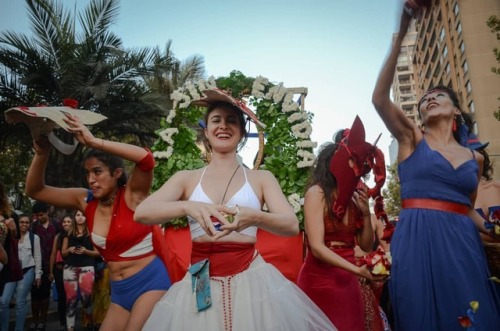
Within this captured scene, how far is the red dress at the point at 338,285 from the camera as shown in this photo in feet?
8.29

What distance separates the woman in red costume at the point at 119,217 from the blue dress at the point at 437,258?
167cm

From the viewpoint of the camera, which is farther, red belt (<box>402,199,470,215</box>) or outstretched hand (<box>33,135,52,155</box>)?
outstretched hand (<box>33,135,52,155</box>)

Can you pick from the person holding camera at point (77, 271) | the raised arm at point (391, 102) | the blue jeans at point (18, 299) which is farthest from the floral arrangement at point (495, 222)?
the blue jeans at point (18, 299)

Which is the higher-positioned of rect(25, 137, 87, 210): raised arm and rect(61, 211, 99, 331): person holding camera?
rect(25, 137, 87, 210): raised arm

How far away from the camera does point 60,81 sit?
10680 millimetres

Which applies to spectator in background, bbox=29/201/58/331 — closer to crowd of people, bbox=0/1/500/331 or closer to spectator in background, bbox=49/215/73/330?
spectator in background, bbox=49/215/73/330

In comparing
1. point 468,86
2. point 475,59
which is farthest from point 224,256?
point 468,86

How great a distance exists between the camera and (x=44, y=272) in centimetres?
711

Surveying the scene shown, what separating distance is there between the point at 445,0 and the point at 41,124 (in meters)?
41.5

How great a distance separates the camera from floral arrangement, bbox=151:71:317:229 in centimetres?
518

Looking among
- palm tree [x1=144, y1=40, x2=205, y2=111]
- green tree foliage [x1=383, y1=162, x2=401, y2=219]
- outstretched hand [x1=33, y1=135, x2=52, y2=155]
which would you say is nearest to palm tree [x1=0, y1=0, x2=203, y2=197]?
palm tree [x1=144, y1=40, x2=205, y2=111]

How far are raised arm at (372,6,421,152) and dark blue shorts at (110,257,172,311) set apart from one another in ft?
6.27

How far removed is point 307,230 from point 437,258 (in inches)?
32.3

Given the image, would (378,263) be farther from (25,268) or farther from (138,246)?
(25,268)
